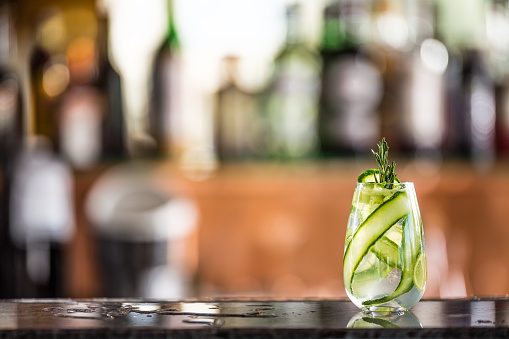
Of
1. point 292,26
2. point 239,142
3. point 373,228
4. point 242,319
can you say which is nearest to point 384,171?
point 373,228

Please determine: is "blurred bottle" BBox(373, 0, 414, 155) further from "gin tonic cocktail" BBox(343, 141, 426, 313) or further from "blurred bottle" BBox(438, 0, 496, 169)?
"gin tonic cocktail" BBox(343, 141, 426, 313)

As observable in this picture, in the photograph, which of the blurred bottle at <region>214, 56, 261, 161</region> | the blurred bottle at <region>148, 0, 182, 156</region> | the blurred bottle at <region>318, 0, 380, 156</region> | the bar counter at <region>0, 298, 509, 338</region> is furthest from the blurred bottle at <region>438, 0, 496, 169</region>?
the bar counter at <region>0, 298, 509, 338</region>

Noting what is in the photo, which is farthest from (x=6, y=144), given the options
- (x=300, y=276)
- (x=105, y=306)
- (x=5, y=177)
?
(x=105, y=306)

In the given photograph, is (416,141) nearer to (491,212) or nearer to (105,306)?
(491,212)

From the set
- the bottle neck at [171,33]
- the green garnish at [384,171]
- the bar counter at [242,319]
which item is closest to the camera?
the bar counter at [242,319]

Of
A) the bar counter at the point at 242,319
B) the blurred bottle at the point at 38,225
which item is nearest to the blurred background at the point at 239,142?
the blurred bottle at the point at 38,225

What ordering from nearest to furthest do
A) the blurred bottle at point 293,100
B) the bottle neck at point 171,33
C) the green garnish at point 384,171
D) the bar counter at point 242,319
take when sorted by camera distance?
1. the bar counter at point 242,319
2. the green garnish at point 384,171
3. the blurred bottle at point 293,100
4. the bottle neck at point 171,33

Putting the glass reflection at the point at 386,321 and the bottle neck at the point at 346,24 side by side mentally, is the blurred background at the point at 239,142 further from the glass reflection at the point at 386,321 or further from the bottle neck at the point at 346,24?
the glass reflection at the point at 386,321
